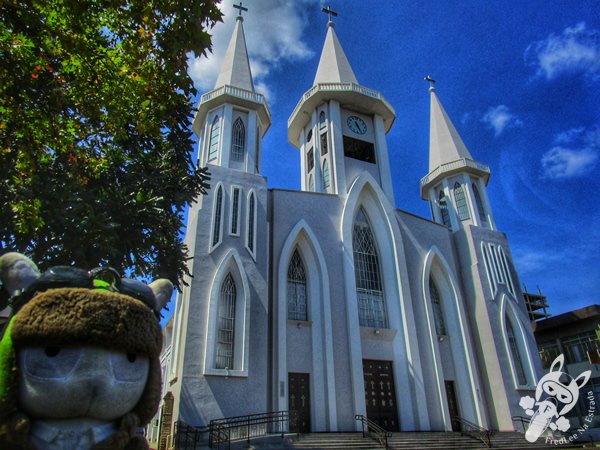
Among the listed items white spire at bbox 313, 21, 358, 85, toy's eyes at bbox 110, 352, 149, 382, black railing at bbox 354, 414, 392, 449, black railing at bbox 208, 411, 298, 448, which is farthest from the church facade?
toy's eyes at bbox 110, 352, 149, 382

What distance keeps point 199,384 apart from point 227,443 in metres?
2.03

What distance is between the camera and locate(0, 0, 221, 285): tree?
19.4ft

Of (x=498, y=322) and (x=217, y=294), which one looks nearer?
(x=217, y=294)

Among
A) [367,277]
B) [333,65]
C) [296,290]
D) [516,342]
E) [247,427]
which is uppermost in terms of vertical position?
[333,65]

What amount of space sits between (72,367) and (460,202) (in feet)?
76.4

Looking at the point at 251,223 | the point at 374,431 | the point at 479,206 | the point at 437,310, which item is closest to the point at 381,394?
the point at 374,431

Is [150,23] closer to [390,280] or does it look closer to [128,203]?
[128,203]

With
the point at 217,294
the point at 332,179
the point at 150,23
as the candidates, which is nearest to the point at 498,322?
the point at 332,179

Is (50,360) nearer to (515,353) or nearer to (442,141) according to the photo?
(515,353)

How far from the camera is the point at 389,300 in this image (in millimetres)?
18203

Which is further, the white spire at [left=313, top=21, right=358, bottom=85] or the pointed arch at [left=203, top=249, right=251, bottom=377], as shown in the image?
the white spire at [left=313, top=21, right=358, bottom=85]

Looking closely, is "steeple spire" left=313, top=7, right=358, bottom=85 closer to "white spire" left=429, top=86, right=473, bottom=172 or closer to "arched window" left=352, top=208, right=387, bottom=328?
"white spire" left=429, top=86, right=473, bottom=172

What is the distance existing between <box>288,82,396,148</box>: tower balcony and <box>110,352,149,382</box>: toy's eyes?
66.4 ft

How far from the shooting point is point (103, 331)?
315cm
